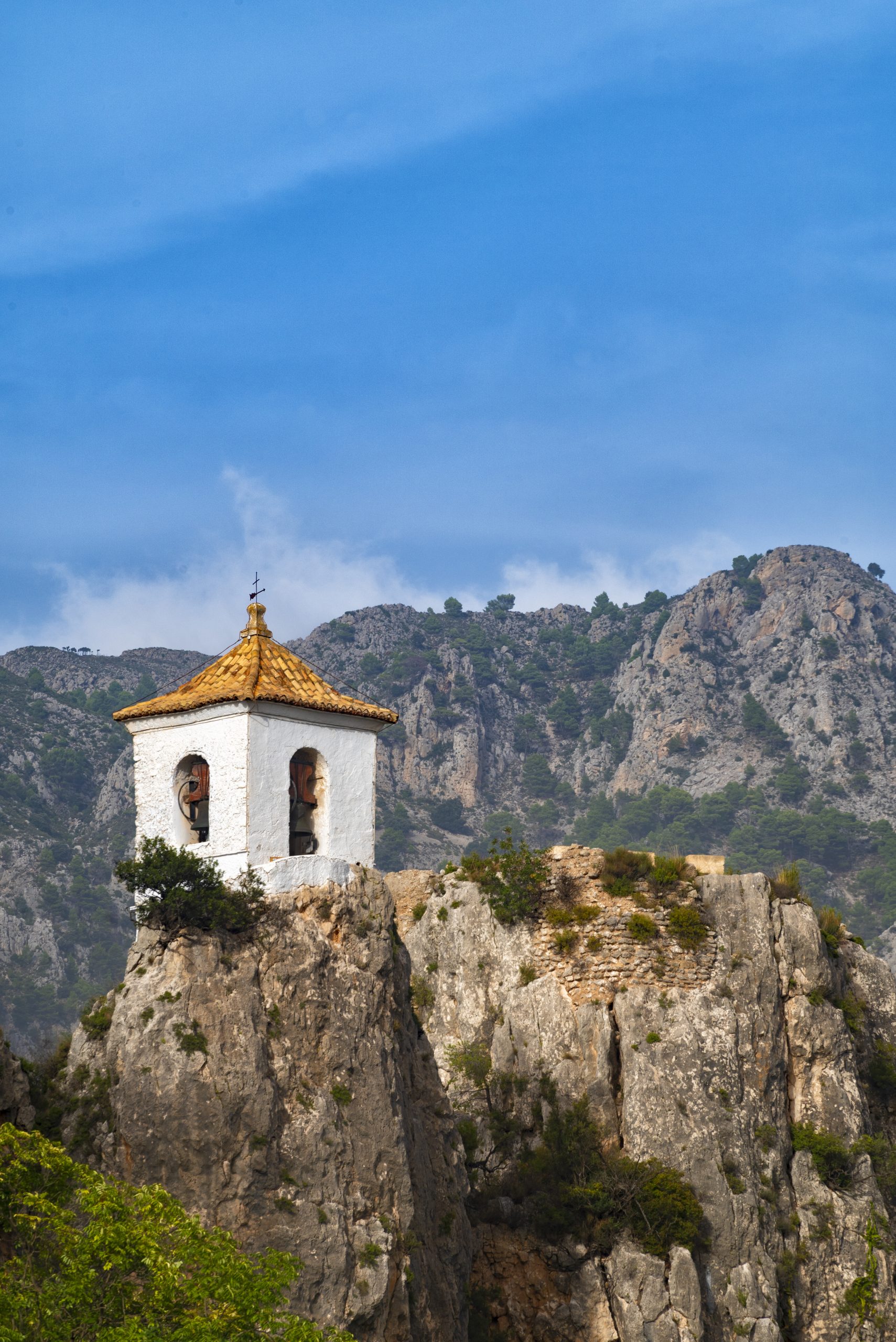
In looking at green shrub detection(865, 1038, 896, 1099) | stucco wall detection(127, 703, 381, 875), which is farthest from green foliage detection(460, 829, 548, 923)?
stucco wall detection(127, 703, 381, 875)

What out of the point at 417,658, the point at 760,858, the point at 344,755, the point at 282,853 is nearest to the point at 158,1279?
the point at 282,853

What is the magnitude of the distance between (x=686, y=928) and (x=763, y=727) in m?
119

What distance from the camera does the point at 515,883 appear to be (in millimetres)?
42250

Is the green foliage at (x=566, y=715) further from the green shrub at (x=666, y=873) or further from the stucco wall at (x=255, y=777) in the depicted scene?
the stucco wall at (x=255, y=777)

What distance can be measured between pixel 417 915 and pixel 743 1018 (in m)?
10.6

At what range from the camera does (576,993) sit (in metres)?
39.8

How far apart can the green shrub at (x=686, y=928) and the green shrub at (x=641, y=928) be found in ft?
2.07

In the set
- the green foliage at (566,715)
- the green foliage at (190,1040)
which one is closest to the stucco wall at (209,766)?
the green foliage at (190,1040)

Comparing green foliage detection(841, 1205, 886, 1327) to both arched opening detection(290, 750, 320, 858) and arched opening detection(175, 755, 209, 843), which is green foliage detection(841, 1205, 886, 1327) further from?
arched opening detection(175, 755, 209, 843)

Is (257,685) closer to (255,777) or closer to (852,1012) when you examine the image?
(255,777)

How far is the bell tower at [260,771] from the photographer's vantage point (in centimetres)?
2497

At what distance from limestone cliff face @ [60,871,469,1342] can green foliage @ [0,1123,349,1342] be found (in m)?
3.02

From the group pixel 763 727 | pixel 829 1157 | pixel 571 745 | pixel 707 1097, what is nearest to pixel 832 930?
pixel 829 1157

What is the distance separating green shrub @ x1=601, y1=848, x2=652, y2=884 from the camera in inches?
1634
